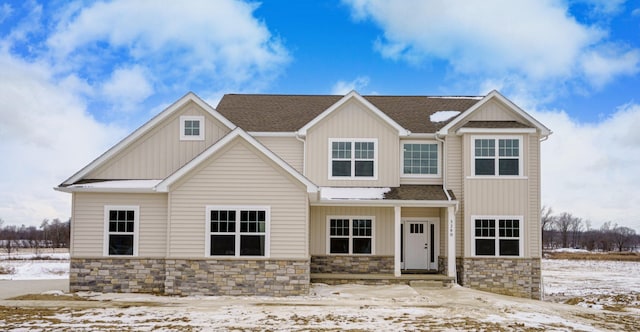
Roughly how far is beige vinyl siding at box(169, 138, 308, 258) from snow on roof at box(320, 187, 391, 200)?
261 cm

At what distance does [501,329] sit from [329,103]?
44.3 ft

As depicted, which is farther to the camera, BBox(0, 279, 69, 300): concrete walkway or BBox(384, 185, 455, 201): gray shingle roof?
BBox(384, 185, 455, 201): gray shingle roof

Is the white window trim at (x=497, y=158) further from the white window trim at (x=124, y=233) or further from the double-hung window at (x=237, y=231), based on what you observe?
the white window trim at (x=124, y=233)

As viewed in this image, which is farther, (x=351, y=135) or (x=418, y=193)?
(x=351, y=135)

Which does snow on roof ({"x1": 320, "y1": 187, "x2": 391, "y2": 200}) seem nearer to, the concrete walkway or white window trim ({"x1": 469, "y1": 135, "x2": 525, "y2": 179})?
white window trim ({"x1": 469, "y1": 135, "x2": 525, "y2": 179})

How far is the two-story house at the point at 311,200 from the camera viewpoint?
57.4ft

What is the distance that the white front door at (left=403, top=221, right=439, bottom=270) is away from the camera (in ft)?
71.9

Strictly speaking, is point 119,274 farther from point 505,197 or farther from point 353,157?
point 505,197

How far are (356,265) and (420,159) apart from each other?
4.34 m

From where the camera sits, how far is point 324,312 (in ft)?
47.7

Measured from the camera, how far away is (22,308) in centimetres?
1510

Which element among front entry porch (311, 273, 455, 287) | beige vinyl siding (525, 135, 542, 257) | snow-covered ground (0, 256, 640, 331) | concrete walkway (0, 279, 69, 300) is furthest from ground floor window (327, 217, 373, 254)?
concrete walkway (0, 279, 69, 300)

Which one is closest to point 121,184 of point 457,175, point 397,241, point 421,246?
point 397,241

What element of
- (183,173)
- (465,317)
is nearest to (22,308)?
(183,173)
